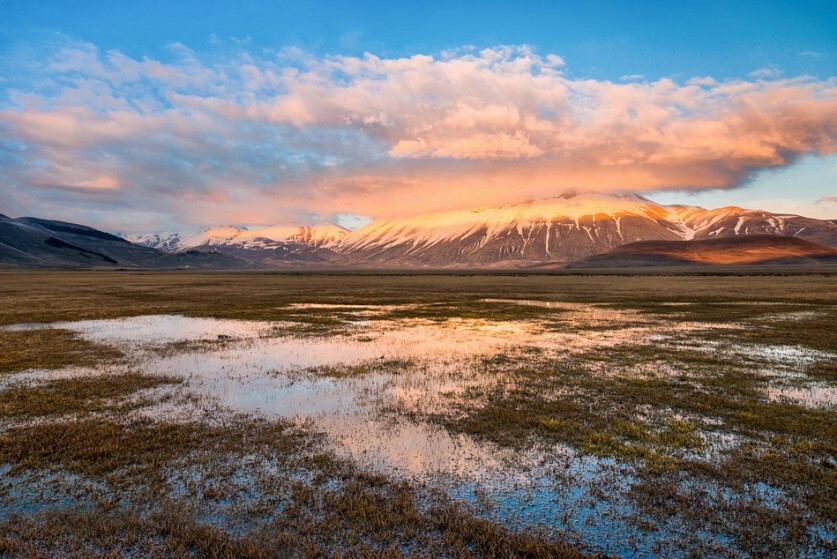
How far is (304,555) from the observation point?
6668 mm

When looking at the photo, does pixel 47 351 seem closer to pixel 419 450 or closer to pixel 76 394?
pixel 76 394

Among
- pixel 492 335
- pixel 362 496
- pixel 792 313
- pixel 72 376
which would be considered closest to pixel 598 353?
pixel 492 335

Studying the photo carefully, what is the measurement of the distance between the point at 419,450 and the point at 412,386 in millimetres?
5531

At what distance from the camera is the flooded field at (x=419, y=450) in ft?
23.5

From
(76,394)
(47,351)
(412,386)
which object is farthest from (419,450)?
(47,351)

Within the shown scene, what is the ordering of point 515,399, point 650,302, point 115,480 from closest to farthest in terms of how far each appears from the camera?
1. point 115,480
2. point 515,399
3. point 650,302

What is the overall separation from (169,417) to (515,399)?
10.0m

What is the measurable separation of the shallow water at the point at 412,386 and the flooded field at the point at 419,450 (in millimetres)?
71

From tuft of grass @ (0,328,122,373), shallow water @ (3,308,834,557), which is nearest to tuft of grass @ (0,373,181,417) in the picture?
shallow water @ (3,308,834,557)

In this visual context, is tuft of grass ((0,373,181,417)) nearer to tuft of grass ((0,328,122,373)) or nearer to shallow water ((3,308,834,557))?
shallow water ((3,308,834,557))

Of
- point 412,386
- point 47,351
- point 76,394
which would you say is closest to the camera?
point 76,394

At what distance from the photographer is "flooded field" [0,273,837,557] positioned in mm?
7164

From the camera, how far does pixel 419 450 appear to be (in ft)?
34.2

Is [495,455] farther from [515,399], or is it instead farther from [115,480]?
[115,480]
